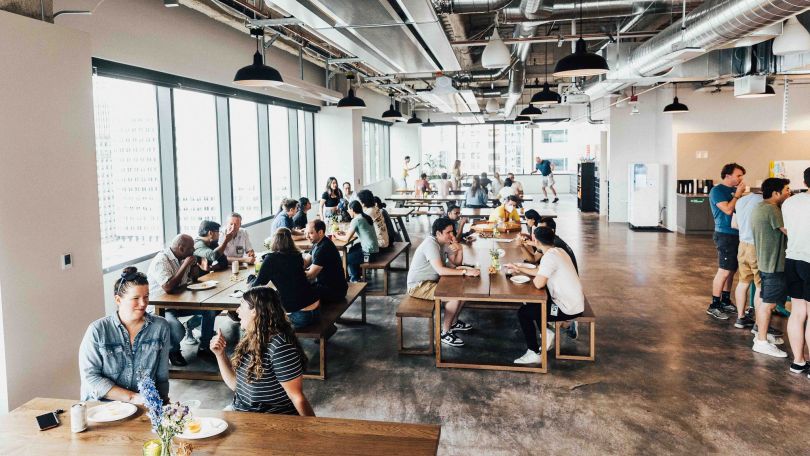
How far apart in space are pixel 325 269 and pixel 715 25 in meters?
4.15

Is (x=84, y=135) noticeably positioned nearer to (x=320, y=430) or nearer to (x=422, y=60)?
(x=320, y=430)

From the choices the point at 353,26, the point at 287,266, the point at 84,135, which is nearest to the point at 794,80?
the point at 353,26

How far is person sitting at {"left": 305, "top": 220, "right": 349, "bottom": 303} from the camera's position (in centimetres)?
574

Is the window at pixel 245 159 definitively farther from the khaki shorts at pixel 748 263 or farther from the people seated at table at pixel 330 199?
the khaki shorts at pixel 748 263

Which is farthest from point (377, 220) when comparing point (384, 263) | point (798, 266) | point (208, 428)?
point (208, 428)

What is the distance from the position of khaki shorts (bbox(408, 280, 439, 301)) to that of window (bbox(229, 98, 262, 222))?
4.72m

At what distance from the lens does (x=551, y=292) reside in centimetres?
534

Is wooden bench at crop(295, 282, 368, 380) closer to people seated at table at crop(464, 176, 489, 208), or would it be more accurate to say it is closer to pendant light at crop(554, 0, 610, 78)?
pendant light at crop(554, 0, 610, 78)

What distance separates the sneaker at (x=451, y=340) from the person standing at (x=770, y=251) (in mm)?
2697

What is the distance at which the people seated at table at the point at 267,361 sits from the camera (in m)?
3.00

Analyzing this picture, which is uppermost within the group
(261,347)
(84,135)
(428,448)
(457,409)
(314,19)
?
(314,19)

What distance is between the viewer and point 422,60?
7.31 meters

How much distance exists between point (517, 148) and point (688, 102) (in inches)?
469

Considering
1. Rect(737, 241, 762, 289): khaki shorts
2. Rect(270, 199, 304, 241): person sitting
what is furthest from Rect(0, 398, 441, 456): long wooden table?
Rect(270, 199, 304, 241): person sitting
